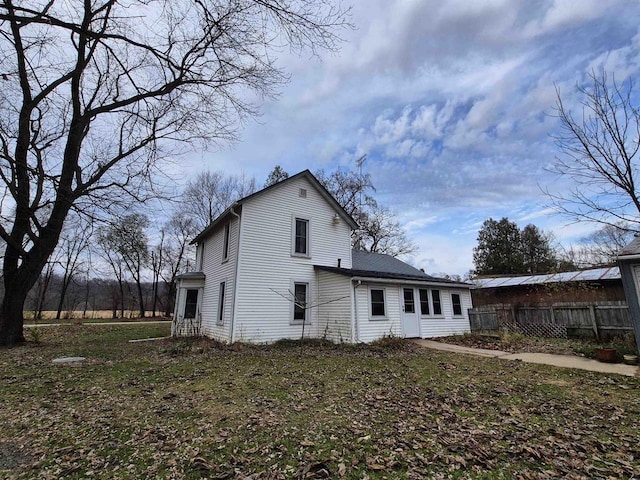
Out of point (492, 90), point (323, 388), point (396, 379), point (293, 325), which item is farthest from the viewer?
point (293, 325)

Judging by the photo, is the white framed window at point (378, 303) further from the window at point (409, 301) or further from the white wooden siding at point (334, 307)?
the window at point (409, 301)

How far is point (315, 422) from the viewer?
454 centimetres

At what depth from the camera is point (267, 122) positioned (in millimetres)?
9180

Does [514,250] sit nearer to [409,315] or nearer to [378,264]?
[378,264]

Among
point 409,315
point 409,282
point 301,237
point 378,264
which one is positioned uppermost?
point 301,237

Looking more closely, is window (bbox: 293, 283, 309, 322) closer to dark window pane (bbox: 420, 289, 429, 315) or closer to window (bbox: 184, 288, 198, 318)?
dark window pane (bbox: 420, 289, 429, 315)

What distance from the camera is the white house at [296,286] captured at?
12.3 meters

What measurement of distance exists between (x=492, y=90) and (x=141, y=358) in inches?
593

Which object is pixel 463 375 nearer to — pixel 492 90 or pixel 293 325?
pixel 293 325

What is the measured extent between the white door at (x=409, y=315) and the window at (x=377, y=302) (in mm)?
1231

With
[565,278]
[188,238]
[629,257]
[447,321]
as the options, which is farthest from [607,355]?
[188,238]

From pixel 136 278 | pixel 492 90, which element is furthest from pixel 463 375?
pixel 136 278

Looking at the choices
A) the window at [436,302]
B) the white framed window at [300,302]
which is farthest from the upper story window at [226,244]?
the window at [436,302]

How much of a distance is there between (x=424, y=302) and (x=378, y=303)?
2.98 meters
